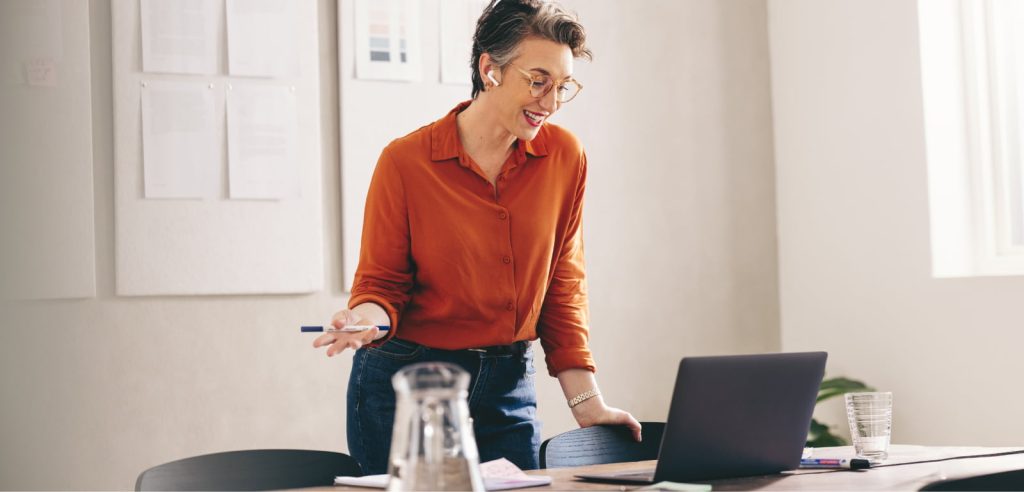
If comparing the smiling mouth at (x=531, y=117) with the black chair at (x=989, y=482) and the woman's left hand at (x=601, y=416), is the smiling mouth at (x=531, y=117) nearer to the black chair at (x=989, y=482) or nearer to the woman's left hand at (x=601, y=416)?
the woman's left hand at (x=601, y=416)

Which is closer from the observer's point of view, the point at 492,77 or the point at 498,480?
the point at 498,480

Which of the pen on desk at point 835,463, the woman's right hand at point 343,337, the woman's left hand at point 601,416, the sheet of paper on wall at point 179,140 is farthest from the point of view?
the sheet of paper on wall at point 179,140

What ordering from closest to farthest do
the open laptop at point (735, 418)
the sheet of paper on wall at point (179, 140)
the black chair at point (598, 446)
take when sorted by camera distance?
the open laptop at point (735, 418)
the black chair at point (598, 446)
the sheet of paper on wall at point (179, 140)

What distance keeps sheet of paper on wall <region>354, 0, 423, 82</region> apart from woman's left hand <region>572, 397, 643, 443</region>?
5.48ft

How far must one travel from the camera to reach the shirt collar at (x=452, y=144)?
221 centimetres

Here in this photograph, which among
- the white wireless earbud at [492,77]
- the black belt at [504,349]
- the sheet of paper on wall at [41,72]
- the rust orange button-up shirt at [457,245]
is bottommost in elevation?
the black belt at [504,349]

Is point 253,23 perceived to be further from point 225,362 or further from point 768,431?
point 768,431

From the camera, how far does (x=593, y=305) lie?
376 centimetres

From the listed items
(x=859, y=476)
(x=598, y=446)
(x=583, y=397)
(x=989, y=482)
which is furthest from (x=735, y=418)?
(x=583, y=397)

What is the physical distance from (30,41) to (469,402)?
6.29ft

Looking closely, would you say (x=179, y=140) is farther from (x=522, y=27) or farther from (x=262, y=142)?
(x=522, y=27)

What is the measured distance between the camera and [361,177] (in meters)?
3.42

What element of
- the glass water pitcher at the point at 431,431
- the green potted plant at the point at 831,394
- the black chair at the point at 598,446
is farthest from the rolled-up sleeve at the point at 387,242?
the green potted plant at the point at 831,394

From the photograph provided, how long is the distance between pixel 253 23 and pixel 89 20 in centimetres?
49
